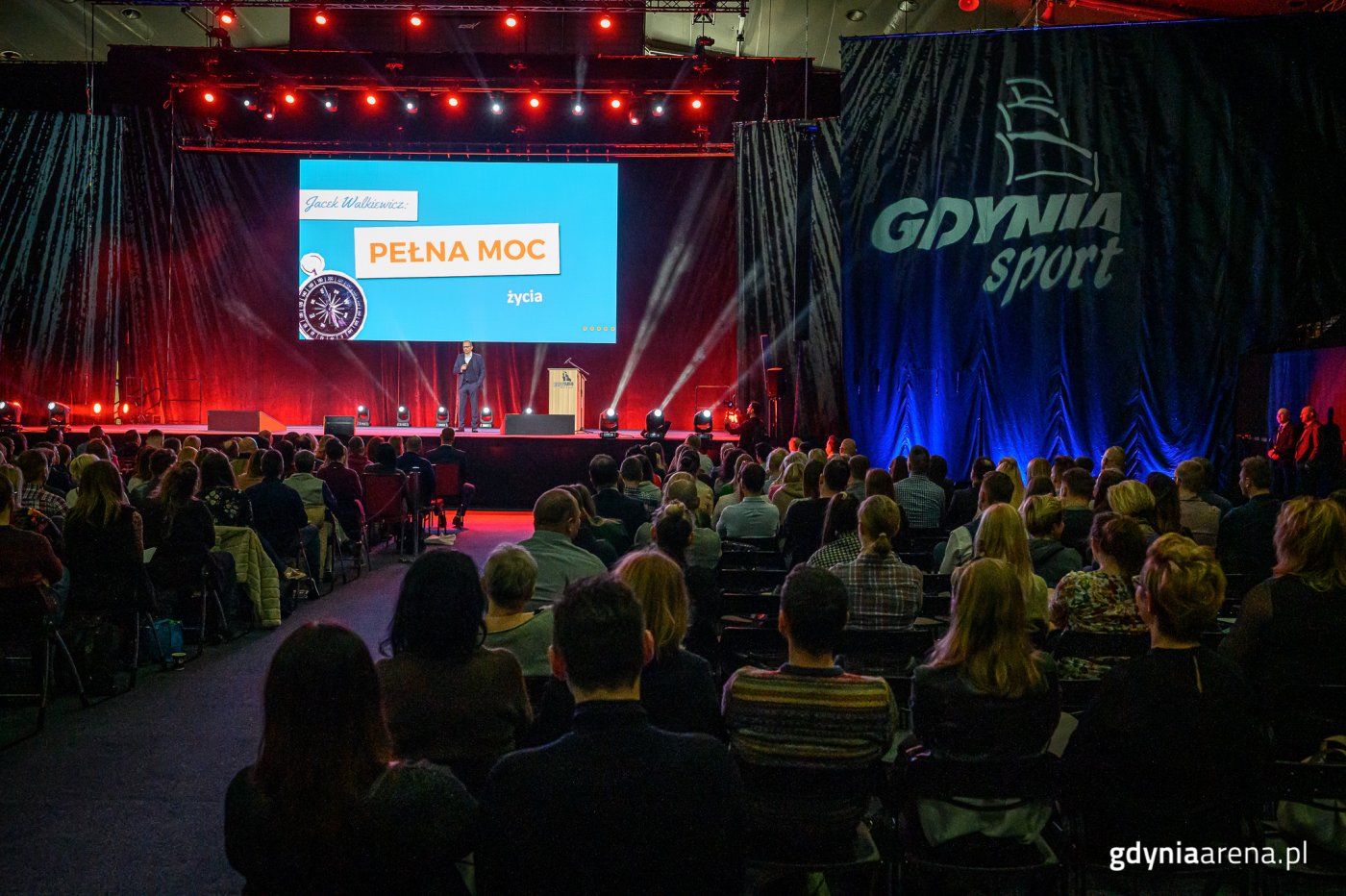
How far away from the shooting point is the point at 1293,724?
2.97 m

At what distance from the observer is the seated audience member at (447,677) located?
85.2 inches

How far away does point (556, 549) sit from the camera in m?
3.92

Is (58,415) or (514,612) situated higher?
(58,415)

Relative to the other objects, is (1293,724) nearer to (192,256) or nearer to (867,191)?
(867,191)

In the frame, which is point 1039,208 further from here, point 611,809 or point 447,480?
point 611,809

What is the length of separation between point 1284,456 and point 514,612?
10383 mm

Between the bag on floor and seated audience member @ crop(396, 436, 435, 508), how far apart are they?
7837 mm

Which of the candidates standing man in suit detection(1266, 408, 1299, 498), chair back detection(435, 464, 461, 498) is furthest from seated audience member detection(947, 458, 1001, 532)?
standing man in suit detection(1266, 408, 1299, 498)

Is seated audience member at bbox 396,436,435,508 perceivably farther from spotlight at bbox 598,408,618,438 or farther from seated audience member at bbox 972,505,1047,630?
seated audience member at bbox 972,505,1047,630

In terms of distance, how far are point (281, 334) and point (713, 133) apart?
7969 millimetres

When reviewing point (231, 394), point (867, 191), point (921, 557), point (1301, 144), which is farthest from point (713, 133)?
point (921, 557)

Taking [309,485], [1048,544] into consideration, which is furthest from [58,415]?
[1048,544]

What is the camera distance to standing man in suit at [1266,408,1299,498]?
10375 mm

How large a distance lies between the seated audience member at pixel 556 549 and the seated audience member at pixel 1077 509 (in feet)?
8.70
